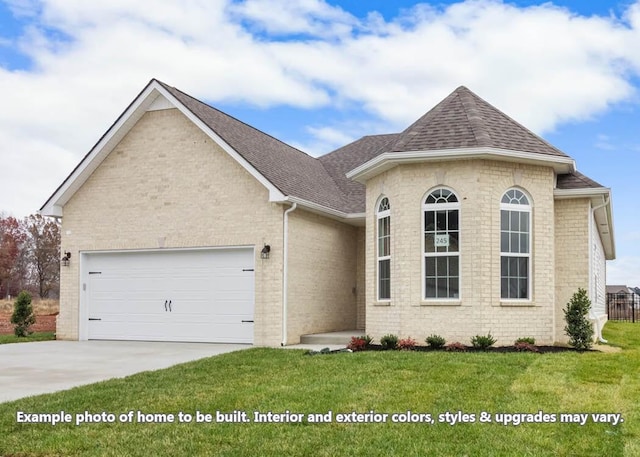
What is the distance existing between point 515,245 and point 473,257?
110cm

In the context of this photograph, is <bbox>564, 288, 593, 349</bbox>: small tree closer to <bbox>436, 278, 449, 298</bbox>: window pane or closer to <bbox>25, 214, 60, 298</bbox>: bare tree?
<bbox>436, 278, 449, 298</bbox>: window pane

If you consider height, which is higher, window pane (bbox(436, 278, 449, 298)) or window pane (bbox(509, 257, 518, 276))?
window pane (bbox(509, 257, 518, 276))

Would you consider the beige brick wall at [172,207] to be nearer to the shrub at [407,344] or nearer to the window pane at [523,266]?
the shrub at [407,344]

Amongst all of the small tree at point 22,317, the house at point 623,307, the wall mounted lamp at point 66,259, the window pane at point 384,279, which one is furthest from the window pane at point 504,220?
the house at point 623,307

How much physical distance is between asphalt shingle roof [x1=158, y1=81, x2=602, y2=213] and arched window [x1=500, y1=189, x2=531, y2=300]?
117cm

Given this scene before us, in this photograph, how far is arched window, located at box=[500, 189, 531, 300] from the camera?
14688 mm

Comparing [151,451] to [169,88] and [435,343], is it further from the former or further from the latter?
[169,88]

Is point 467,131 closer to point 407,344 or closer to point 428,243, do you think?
point 428,243

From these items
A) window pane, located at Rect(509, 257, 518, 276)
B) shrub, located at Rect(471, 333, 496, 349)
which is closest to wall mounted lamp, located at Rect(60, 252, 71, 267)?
shrub, located at Rect(471, 333, 496, 349)

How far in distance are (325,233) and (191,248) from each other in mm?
3660

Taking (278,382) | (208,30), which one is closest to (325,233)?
(208,30)

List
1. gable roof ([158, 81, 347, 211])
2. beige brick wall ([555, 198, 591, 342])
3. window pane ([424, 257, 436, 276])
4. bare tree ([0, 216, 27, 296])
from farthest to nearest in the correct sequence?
bare tree ([0, 216, 27, 296])
gable roof ([158, 81, 347, 211])
beige brick wall ([555, 198, 591, 342])
window pane ([424, 257, 436, 276])

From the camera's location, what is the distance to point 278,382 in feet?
32.9

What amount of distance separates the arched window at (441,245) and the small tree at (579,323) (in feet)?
7.86
